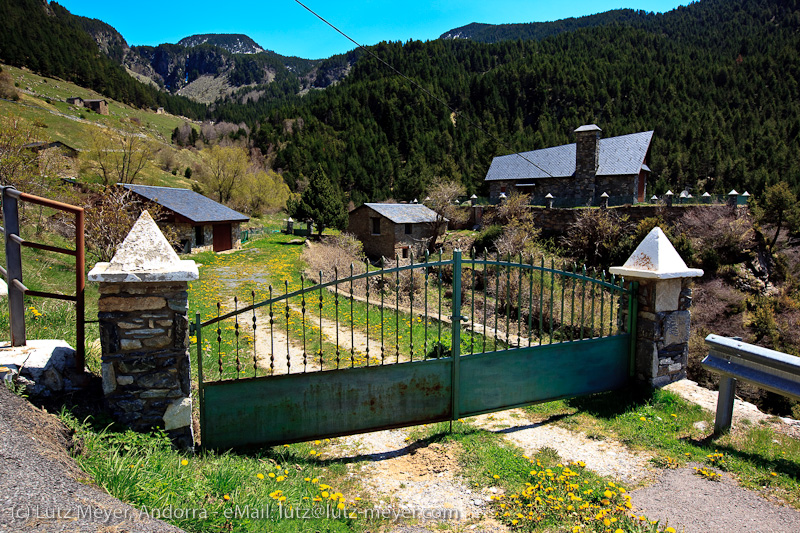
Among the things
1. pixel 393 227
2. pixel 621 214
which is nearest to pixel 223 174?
pixel 393 227

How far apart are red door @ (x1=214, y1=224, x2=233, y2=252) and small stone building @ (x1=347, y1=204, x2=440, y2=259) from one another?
859 cm

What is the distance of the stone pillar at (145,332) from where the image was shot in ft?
13.0

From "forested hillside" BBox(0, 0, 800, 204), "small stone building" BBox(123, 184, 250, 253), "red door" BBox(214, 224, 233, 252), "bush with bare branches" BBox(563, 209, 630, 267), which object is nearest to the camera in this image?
"bush with bare branches" BBox(563, 209, 630, 267)

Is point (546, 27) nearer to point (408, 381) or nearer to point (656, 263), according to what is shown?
point (656, 263)

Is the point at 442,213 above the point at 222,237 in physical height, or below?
above

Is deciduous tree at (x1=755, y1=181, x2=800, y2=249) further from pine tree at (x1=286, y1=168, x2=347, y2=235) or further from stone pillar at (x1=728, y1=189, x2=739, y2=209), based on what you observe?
pine tree at (x1=286, y1=168, x2=347, y2=235)

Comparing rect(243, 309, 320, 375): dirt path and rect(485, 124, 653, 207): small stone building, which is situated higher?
rect(485, 124, 653, 207): small stone building

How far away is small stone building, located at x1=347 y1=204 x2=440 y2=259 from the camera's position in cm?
3014

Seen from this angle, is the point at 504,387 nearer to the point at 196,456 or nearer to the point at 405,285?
the point at 196,456

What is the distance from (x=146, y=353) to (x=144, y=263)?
0.82 meters

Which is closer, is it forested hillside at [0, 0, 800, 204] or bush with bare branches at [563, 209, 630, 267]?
bush with bare branches at [563, 209, 630, 267]

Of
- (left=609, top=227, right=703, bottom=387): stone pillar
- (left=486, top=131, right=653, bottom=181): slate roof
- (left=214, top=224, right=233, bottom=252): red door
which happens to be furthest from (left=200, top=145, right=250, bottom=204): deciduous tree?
(left=609, top=227, right=703, bottom=387): stone pillar

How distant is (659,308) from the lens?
629 cm

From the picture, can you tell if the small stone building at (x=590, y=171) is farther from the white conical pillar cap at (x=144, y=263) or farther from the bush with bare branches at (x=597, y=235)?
the white conical pillar cap at (x=144, y=263)
